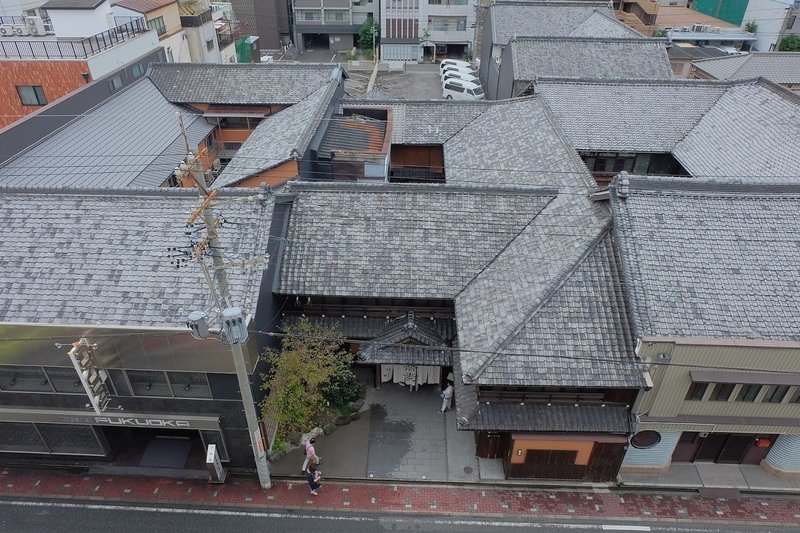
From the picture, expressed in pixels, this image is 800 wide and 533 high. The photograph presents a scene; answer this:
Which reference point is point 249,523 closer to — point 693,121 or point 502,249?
point 502,249

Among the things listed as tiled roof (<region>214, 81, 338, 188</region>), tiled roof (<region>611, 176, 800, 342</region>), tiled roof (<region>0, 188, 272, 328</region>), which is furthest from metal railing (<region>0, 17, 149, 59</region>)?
tiled roof (<region>611, 176, 800, 342</region>)

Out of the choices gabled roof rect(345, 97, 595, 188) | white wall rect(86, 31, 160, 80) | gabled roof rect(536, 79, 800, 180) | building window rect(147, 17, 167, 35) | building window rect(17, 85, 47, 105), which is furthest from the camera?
building window rect(147, 17, 167, 35)

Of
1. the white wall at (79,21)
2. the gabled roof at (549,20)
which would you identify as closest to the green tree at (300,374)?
the white wall at (79,21)

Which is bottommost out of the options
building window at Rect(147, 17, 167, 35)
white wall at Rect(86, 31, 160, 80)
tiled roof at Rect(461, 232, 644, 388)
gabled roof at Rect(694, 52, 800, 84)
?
tiled roof at Rect(461, 232, 644, 388)

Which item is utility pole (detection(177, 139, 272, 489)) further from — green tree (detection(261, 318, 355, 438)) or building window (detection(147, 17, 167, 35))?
building window (detection(147, 17, 167, 35))

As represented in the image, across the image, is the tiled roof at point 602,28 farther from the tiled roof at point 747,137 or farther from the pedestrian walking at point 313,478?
the pedestrian walking at point 313,478

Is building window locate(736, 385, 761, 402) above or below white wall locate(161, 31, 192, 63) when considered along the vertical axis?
below

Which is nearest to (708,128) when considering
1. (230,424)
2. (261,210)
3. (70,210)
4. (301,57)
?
(261,210)

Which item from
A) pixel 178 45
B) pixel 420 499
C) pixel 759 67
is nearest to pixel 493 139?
pixel 420 499

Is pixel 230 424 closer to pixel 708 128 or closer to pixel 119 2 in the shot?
pixel 708 128
